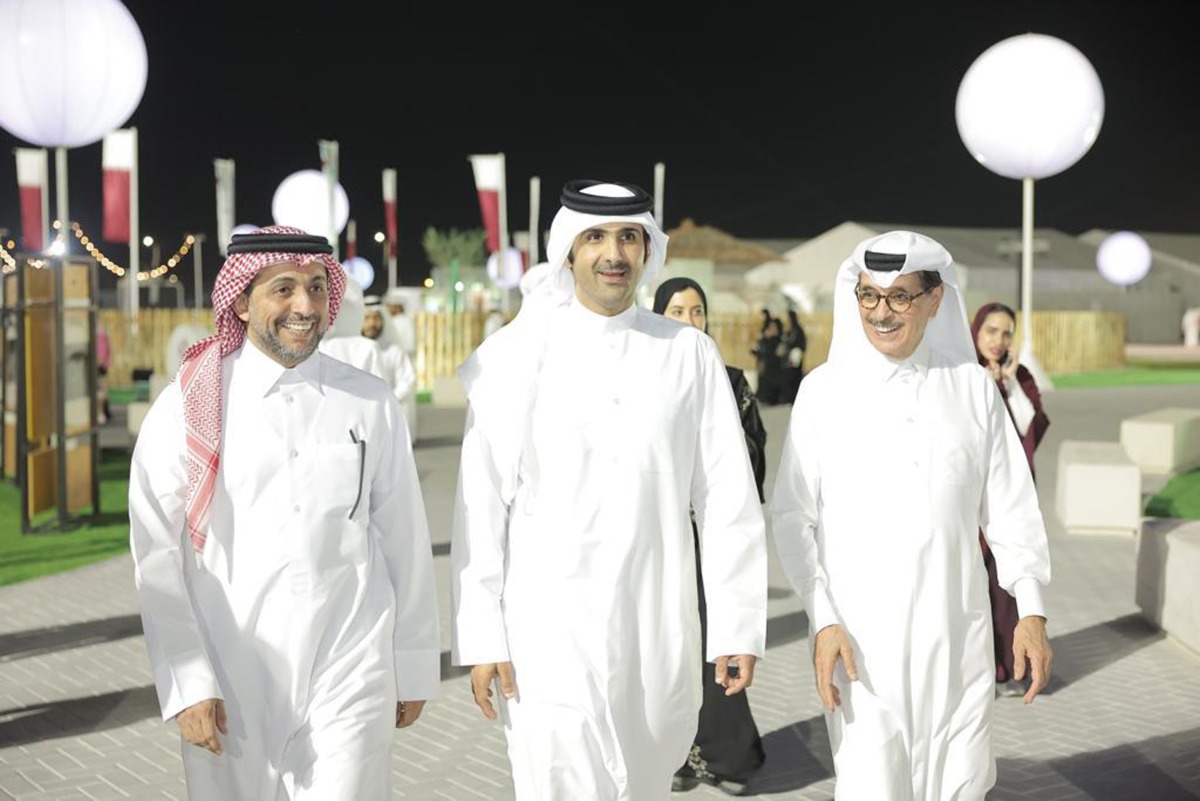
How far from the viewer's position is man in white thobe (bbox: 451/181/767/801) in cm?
374

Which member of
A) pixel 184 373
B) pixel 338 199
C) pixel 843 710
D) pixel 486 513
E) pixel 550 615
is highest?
pixel 338 199

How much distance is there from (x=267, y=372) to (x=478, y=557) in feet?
2.33

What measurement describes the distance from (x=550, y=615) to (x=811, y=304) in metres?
50.7

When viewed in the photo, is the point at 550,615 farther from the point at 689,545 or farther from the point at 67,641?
the point at 67,641

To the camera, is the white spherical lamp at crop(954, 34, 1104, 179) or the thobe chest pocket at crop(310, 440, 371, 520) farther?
the white spherical lamp at crop(954, 34, 1104, 179)

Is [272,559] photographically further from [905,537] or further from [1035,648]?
[1035,648]

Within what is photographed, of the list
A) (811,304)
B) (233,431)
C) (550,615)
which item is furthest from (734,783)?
(811,304)

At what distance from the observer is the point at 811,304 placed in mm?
53719

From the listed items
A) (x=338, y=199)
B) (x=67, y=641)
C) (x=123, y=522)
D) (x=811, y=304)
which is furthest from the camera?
(x=811, y=304)

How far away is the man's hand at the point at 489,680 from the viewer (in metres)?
3.75

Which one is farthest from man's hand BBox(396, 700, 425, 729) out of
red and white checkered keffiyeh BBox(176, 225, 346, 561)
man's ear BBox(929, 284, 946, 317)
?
man's ear BBox(929, 284, 946, 317)

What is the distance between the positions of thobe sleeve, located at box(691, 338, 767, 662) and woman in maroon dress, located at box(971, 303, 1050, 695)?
3440 millimetres

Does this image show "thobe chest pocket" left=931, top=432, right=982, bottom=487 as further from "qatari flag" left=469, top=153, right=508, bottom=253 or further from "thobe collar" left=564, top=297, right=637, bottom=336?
"qatari flag" left=469, top=153, right=508, bottom=253

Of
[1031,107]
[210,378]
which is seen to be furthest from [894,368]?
[1031,107]
